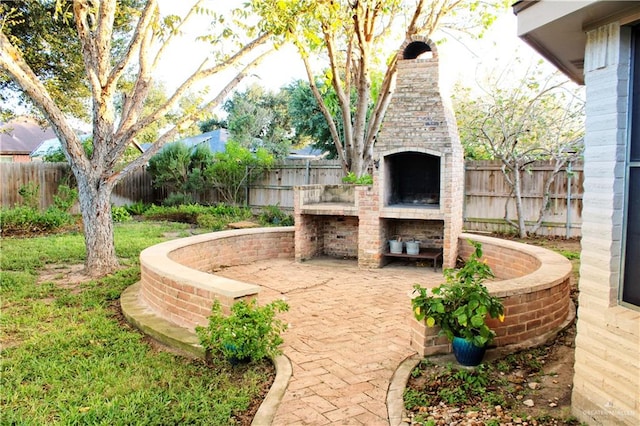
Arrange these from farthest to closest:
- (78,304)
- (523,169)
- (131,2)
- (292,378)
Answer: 1. (131,2)
2. (523,169)
3. (78,304)
4. (292,378)

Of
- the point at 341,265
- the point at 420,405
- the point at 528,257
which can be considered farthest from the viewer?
the point at 341,265

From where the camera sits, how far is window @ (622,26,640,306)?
Result: 2793 mm

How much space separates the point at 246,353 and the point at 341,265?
4.59 m

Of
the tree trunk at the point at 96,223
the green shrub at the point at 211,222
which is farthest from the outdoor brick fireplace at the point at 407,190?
the green shrub at the point at 211,222

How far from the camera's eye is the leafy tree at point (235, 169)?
550 inches

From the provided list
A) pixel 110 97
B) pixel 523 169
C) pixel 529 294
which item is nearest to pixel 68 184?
pixel 110 97

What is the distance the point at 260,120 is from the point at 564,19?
21989mm

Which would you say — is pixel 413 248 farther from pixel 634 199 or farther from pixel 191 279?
pixel 634 199

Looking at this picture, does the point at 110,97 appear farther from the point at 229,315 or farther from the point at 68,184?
the point at 68,184

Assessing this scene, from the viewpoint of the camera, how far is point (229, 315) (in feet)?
14.0

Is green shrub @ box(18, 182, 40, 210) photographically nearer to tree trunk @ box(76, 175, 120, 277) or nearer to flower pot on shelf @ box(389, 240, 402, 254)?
tree trunk @ box(76, 175, 120, 277)

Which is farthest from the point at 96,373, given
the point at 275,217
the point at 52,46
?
the point at 52,46

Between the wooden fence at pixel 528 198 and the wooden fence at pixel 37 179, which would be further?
the wooden fence at pixel 37 179

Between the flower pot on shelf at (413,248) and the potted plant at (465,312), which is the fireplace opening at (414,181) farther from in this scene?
the potted plant at (465,312)
